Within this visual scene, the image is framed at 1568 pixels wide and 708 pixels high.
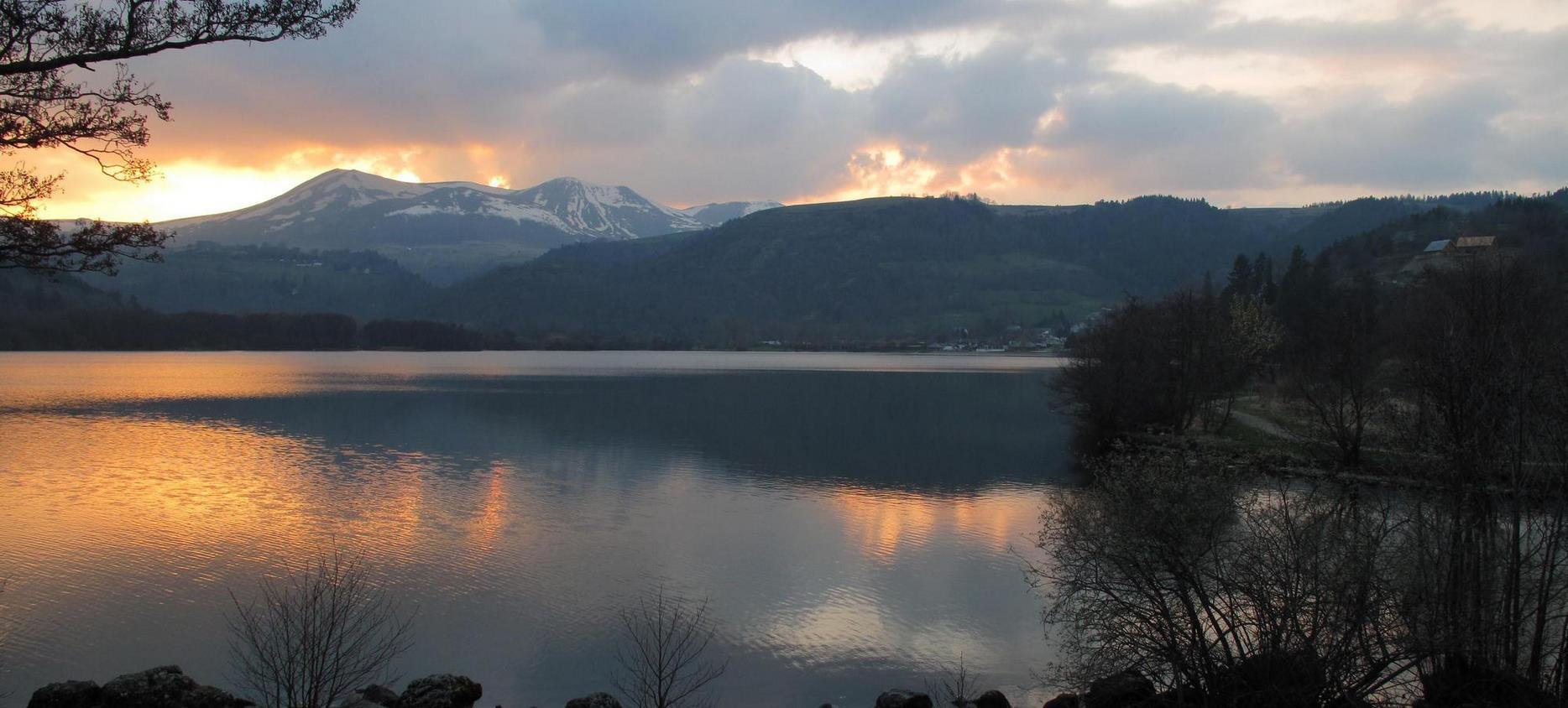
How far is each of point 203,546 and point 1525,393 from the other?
26.2 metres

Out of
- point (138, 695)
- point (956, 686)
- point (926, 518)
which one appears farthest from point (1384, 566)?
point (926, 518)

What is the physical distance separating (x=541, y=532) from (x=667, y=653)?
1036 cm

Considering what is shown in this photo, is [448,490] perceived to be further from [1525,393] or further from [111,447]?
[1525,393]

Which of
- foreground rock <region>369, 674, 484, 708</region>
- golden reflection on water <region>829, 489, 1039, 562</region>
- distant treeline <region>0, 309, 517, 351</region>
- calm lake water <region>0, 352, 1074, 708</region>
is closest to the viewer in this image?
foreground rock <region>369, 674, 484, 708</region>

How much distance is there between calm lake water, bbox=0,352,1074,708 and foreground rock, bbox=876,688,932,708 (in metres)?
0.77

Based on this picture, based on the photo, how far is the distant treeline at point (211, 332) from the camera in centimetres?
15275

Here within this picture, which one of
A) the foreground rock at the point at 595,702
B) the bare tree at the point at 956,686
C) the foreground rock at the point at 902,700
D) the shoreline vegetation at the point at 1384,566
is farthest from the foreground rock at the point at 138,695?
the shoreline vegetation at the point at 1384,566

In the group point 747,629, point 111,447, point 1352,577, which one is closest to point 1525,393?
point 1352,577

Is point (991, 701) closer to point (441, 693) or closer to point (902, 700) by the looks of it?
point (902, 700)

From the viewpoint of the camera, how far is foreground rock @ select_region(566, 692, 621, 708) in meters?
13.1

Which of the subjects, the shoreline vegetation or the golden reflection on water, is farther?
the golden reflection on water

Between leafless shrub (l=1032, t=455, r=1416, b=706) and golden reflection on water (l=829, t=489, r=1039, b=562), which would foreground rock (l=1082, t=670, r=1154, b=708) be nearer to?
leafless shrub (l=1032, t=455, r=1416, b=706)

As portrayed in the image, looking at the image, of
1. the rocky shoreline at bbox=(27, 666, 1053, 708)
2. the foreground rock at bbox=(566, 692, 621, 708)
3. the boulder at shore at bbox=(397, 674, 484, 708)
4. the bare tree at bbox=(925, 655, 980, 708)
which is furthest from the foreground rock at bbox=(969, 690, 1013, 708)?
the boulder at shore at bbox=(397, 674, 484, 708)

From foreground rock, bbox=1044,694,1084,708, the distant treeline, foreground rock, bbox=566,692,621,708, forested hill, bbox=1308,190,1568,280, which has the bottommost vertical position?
foreground rock, bbox=1044,694,1084,708
